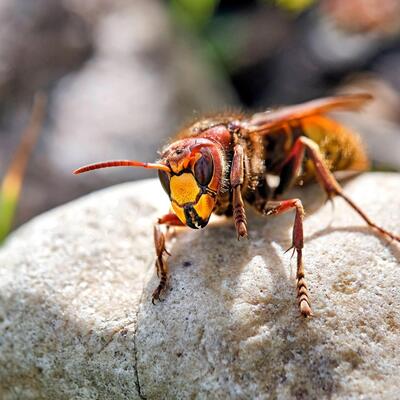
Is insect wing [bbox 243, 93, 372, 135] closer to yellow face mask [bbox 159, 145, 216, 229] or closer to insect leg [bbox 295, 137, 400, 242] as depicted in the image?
insect leg [bbox 295, 137, 400, 242]

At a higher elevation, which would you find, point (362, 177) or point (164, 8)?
point (164, 8)

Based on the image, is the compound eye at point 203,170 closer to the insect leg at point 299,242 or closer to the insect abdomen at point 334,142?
the insect leg at point 299,242

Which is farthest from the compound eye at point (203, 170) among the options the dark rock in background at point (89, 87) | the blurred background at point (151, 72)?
the dark rock in background at point (89, 87)

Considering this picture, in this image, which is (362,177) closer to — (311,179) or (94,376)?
(311,179)

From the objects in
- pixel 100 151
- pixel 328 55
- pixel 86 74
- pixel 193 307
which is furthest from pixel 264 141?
pixel 328 55

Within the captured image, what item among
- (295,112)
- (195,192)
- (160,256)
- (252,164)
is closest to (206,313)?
(160,256)

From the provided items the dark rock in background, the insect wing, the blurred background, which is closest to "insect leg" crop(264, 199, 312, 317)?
the insect wing
